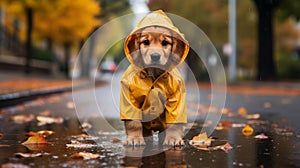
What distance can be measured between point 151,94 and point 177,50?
50 cm

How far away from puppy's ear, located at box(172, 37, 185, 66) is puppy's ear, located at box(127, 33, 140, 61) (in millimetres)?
354

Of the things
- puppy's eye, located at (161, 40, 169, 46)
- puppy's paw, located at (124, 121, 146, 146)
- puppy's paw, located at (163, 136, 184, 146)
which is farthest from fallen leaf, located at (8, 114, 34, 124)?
puppy's eye, located at (161, 40, 169, 46)

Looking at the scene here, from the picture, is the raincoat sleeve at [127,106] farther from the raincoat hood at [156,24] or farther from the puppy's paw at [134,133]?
the raincoat hood at [156,24]

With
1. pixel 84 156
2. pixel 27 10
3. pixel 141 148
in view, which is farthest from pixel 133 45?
pixel 27 10

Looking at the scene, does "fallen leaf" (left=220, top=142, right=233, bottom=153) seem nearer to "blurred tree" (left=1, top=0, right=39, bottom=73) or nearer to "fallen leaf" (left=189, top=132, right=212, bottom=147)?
"fallen leaf" (left=189, top=132, right=212, bottom=147)

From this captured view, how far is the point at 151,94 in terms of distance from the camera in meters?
5.86

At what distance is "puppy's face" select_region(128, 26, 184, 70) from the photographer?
561 centimetres

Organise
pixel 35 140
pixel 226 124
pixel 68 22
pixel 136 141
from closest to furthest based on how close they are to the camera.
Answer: pixel 136 141 < pixel 35 140 < pixel 226 124 < pixel 68 22

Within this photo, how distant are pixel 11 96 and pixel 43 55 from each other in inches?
1446

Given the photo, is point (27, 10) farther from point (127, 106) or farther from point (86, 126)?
point (127, 106)

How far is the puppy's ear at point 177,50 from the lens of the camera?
577 centimetres

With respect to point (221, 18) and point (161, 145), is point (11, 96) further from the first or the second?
point (221, 18)

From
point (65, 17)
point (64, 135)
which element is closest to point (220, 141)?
point (64, 135)

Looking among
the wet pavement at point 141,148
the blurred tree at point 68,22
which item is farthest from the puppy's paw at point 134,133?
the blurred tree at point 68,22
